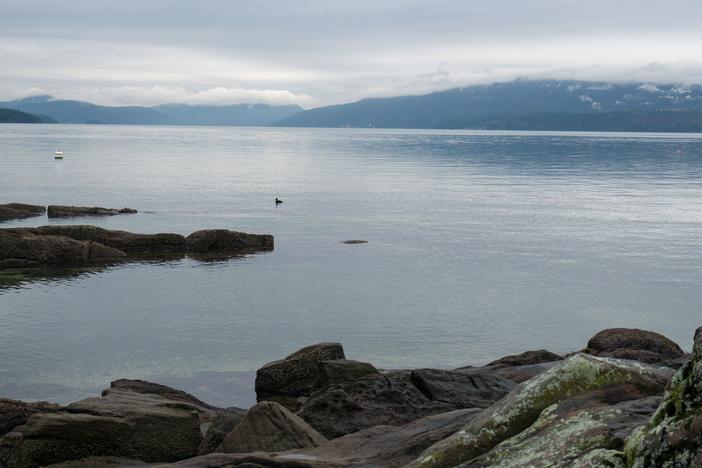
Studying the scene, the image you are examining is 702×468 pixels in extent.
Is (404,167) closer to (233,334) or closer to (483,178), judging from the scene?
(483,178)

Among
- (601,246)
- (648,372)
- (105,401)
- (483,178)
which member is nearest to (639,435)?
(648,372)

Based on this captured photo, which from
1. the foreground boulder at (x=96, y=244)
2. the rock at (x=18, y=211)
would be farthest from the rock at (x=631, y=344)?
the rock at (x=18, y=211)

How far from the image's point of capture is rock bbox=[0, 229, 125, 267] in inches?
1634

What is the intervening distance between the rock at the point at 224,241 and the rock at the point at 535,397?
38.4m

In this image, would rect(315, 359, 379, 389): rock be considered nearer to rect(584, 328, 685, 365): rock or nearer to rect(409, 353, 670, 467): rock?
rect(584, 328, 685, 365): rock

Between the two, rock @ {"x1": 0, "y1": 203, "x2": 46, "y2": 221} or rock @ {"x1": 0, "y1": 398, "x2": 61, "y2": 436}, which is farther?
rock @ {"x1": 0, "y1": 203, "x2": 46, "y2": 221}

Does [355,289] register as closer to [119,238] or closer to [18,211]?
[119,238]

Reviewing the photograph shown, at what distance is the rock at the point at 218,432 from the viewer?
44.5 feet

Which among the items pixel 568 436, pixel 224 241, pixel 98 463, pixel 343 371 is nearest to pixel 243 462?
pixel 98 463

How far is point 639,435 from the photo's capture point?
6707 millimetres

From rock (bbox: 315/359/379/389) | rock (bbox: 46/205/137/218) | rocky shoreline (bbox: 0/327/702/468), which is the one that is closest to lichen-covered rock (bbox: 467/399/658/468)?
rocky shoreline (bbox: 0/327/702/468)

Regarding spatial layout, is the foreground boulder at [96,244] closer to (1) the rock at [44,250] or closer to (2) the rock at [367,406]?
(1) the rock at [44,250]

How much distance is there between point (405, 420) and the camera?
1434 cm

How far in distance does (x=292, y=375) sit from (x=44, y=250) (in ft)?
84.6
